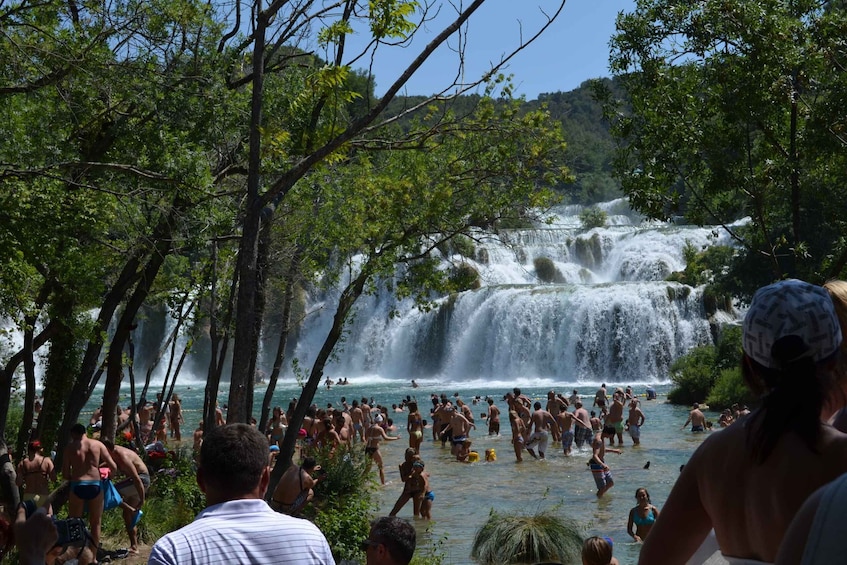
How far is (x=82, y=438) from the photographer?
33.4ft

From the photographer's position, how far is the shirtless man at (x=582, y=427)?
74.1ft

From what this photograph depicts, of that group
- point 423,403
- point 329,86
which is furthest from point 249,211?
point 423,403

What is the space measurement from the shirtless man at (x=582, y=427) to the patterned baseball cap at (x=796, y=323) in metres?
20.7

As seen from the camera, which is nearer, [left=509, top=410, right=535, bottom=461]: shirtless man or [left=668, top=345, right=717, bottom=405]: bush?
[left=509, top=410, right=535, bottom=461]: shirtless man

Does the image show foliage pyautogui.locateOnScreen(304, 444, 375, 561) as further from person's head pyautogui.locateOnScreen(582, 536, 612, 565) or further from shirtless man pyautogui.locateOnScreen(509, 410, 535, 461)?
shirtless man pyautogui.locateOnScreen(509, 410, 535, 461)

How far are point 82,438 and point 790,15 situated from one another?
8997mm

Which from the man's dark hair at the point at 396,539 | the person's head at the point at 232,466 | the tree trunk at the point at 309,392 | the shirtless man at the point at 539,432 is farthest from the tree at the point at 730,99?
the shirtless man at the point at 539,432

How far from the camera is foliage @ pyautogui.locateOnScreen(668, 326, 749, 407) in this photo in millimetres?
33125

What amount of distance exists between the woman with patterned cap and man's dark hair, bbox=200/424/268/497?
113cm

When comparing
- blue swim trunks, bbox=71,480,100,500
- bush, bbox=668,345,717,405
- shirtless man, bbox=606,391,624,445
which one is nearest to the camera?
blue swim trunks, bbox=71,480,100,500

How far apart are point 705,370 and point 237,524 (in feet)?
107

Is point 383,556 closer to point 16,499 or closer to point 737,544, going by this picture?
point 737,544

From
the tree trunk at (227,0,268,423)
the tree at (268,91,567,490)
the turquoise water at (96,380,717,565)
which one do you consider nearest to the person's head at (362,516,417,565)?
the tree trunk at (227,0,268,423)

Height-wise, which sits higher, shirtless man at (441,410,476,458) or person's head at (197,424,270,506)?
person's head at (197,424,270,506)
